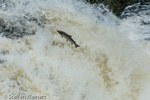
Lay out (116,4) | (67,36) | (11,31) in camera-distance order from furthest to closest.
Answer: (116,4) < (11,31) < (67,36)

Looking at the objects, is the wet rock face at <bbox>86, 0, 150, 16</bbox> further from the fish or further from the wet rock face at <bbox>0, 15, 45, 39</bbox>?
the wet rock face at <bbox>0, 15, 45, 39</bbox>

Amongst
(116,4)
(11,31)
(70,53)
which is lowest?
(70,53)

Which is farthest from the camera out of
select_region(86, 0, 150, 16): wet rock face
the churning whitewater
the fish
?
select_region(86, 0, 150, 16): wet rock face

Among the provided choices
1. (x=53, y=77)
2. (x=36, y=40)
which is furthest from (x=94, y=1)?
(x=53, y=77)

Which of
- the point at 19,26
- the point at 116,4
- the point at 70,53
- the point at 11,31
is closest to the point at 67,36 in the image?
the point at 70,53

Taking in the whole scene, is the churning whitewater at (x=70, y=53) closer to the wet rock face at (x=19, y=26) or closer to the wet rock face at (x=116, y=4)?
the wet rock face at (x=19, y=26)

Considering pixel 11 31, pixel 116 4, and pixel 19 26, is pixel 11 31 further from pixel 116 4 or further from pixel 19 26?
pixel 116 4

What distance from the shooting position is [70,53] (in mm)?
4246

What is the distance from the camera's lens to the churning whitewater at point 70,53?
4031 millimetres

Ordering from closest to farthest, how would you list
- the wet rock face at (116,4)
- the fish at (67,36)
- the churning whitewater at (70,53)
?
1. the churning whitewater at (70,53)
2. the fish at (67,36)
3. the wet rock face at (116,4)

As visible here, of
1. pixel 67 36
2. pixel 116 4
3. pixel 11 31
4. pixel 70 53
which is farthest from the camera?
pixel 116 4

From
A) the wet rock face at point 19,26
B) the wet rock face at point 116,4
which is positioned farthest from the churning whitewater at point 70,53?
the wet rock face at point 116,4

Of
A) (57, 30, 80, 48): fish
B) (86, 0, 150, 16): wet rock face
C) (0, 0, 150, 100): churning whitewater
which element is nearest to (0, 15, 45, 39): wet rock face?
(0, 0, 150, 100): churning whitewater

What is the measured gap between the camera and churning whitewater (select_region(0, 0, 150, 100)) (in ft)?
13.2
